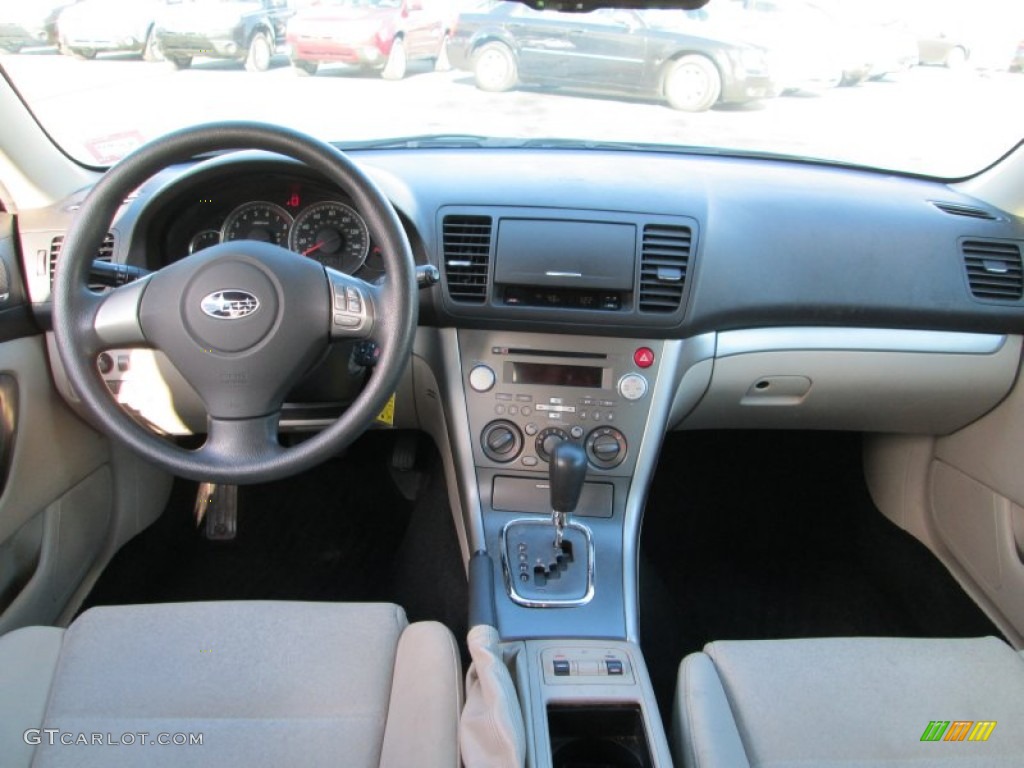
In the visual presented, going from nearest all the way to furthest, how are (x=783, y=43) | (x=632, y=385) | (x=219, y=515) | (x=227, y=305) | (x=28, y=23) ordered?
(x=227, y=305), (x=632, y=385), (x=28, y=23), (x=219, y=515), (x=783, y=43)

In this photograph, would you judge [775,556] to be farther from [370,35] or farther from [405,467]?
[370,35]

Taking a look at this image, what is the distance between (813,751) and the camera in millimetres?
1274

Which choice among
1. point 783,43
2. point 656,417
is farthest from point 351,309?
point 783,43

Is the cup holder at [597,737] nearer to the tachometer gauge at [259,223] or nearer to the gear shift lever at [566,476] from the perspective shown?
the gear shift lever at [566,476]

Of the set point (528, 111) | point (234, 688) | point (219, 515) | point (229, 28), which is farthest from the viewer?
point (229, 28)

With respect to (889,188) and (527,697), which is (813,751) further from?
(889,188)

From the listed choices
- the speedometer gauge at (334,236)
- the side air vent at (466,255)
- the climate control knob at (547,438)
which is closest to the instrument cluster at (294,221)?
the speedometer gauge at (334,236)

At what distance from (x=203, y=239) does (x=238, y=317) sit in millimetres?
579

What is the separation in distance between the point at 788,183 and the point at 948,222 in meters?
0.42

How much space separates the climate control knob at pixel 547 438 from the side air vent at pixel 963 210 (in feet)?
3.92

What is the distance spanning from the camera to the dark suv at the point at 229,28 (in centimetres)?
297

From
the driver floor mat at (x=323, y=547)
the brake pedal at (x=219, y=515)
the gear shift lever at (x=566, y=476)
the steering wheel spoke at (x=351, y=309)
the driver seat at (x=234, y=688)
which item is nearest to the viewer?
the driver seat at (x=234, y=688)

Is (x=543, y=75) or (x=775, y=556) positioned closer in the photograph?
(x=775, y=556)

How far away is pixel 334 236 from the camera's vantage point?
182 cm
